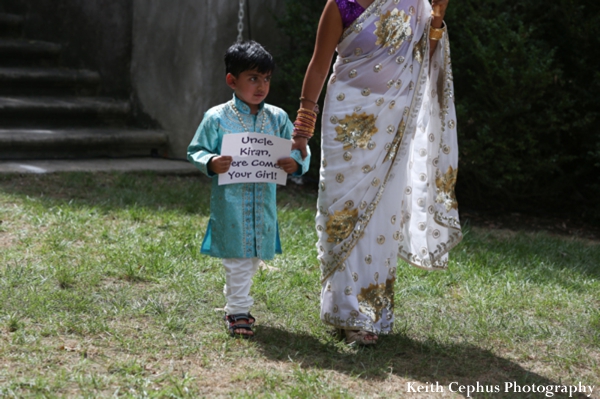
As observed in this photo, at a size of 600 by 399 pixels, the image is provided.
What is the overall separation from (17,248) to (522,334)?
2936 mm

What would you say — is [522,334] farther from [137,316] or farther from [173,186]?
[173,186]

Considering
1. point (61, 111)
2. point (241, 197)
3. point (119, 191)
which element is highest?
point (61, 111)

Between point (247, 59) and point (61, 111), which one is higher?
point (247, 59)

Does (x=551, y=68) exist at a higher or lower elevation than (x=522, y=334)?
higher

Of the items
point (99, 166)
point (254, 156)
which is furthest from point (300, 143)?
point (99, 166)

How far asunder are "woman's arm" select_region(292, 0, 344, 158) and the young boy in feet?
0.77

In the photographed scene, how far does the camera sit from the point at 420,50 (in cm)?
360

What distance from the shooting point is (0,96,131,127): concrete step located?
294 inches

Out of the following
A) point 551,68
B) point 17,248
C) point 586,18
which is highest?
point 586,18

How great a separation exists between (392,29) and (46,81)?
5.55m

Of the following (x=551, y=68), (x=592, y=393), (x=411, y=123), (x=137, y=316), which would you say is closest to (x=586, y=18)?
(x=551, y=68)

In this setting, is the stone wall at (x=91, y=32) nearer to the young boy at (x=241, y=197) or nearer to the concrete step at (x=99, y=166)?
the concrete step at (x=99, y=166)

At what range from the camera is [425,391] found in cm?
310

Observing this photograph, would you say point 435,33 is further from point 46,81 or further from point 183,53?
point 46,81
